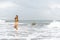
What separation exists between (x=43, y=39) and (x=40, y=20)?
2297 centimetres

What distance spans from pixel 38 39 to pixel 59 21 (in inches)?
744

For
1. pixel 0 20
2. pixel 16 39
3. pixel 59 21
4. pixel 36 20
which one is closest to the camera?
pixel 16 39

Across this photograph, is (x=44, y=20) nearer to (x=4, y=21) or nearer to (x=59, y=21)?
(x=59, y=21)

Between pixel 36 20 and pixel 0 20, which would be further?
pixel 36 20

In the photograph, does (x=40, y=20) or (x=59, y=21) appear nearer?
(x=59, y=21)

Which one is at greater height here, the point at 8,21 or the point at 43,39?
the point at 8,21

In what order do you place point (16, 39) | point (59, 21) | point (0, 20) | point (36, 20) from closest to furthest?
point (16, 39) < point (0, 20) < point (59, 21) < point (36, 20)

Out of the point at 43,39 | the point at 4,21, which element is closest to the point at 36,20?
the point at 4,21

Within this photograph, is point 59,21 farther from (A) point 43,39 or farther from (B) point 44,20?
(A) point 43,39

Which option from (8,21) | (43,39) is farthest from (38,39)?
(8,21)

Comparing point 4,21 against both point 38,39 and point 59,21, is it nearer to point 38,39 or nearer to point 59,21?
point 59,21

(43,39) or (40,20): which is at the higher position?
(40,20)

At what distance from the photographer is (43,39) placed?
8344mm

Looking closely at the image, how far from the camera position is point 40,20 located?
31.2 m
